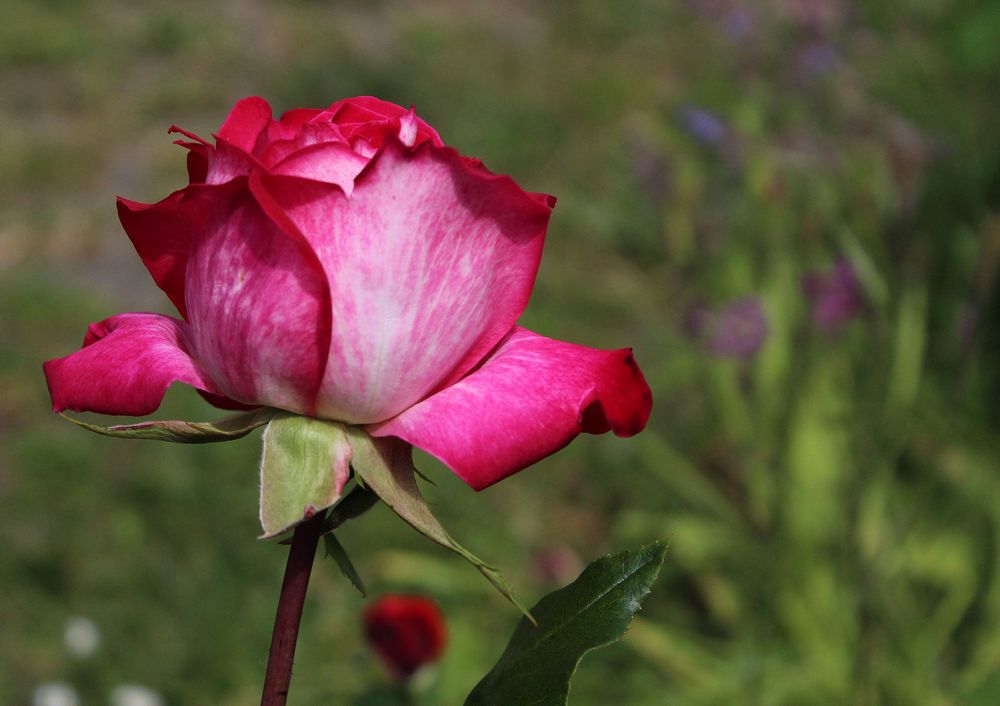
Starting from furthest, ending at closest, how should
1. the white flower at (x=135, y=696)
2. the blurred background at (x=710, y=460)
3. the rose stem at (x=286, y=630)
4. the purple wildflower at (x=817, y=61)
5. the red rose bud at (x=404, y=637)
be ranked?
the purple wildflower at (x=817, y=61), the blurred background at (x=710, y=460), the white flower at (x=135, y=696), the red rose bud at (x=404, y=637), the rose stem at (x=286, y=630)

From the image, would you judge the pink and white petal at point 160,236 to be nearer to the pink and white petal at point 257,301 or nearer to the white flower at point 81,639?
the pink and white petal at point 257,301

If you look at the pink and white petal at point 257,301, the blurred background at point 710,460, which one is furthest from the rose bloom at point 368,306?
the blurred background at point 710,460

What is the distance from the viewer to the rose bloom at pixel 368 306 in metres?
0.40

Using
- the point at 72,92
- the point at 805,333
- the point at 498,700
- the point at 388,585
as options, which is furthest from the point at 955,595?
→ the point at 72,92

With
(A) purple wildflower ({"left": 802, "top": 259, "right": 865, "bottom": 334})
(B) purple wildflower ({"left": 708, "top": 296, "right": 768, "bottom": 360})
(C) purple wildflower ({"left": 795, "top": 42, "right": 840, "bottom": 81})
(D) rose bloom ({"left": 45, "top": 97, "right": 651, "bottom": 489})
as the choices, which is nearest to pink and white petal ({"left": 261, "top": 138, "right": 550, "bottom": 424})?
(D) rose bloom ({"left": 45, "top": 97, "right": 651, "bottom": 489})

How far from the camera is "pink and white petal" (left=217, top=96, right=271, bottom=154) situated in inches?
16.7

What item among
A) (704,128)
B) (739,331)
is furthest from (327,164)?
(704,128)

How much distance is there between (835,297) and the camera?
1.71 m

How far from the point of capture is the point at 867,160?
1879 millimetres

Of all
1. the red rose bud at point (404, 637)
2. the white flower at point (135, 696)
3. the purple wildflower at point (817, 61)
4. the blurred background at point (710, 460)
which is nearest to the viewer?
the red rose bud at point (404, 637)

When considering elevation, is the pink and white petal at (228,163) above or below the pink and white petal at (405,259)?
above

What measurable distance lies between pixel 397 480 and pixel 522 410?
0.05m

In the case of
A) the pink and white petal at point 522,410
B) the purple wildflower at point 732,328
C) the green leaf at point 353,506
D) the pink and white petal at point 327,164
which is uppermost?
the pink and white petal at point 327,164

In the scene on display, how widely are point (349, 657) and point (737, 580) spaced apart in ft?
2.27
